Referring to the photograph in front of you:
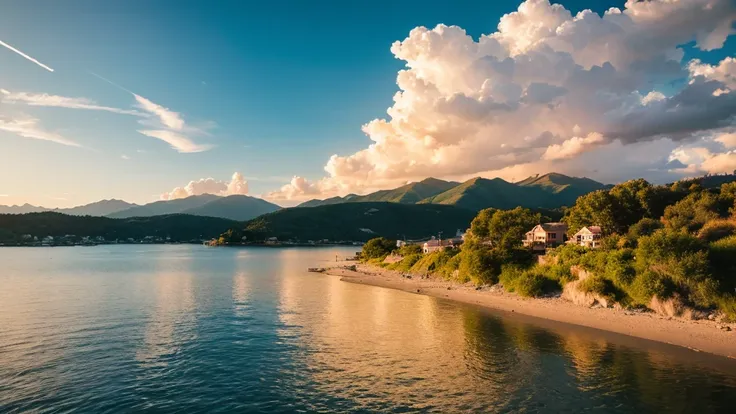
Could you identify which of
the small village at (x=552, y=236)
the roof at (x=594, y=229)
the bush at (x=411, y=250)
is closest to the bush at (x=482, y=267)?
the small village at (x=552, y=236)

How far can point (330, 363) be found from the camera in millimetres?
39688

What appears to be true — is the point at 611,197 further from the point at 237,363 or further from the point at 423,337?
the point at 237,363

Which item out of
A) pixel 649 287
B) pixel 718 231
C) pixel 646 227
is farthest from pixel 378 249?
pixel 649 287

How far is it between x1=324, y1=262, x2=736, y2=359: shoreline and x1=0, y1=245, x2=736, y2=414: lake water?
264cm

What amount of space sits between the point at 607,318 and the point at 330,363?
3969 centimetres

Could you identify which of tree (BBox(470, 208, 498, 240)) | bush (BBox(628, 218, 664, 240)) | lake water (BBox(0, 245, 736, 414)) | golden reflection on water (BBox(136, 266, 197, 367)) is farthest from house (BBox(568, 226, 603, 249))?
golden reflection on water (BBox(136, 266, 197, 367))

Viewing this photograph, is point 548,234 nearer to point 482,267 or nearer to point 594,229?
point 594,229

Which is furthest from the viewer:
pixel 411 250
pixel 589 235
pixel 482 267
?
pixel 411 250

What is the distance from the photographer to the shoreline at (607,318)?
146 ft

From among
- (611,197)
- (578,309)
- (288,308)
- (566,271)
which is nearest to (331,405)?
(288,308)

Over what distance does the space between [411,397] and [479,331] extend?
2424cm

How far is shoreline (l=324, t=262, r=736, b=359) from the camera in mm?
44562

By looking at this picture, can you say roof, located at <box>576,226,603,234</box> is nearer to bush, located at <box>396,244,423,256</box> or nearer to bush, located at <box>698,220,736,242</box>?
bush, located at <box>698,220,736,242</box>

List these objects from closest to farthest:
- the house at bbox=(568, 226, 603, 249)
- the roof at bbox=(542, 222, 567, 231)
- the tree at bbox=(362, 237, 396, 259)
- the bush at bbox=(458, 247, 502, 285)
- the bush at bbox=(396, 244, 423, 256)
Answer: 1. the bush at bbox=(458, 247, 502, 285)
2. the house at bbox=(568, 226, 603, 249)
3. the roof at bbox=(542, 222, 567, 231)
4. the bush at bbox=(396, 244, 423, 256)
5. the tree at bbox=(362, 237, 396, 259)
